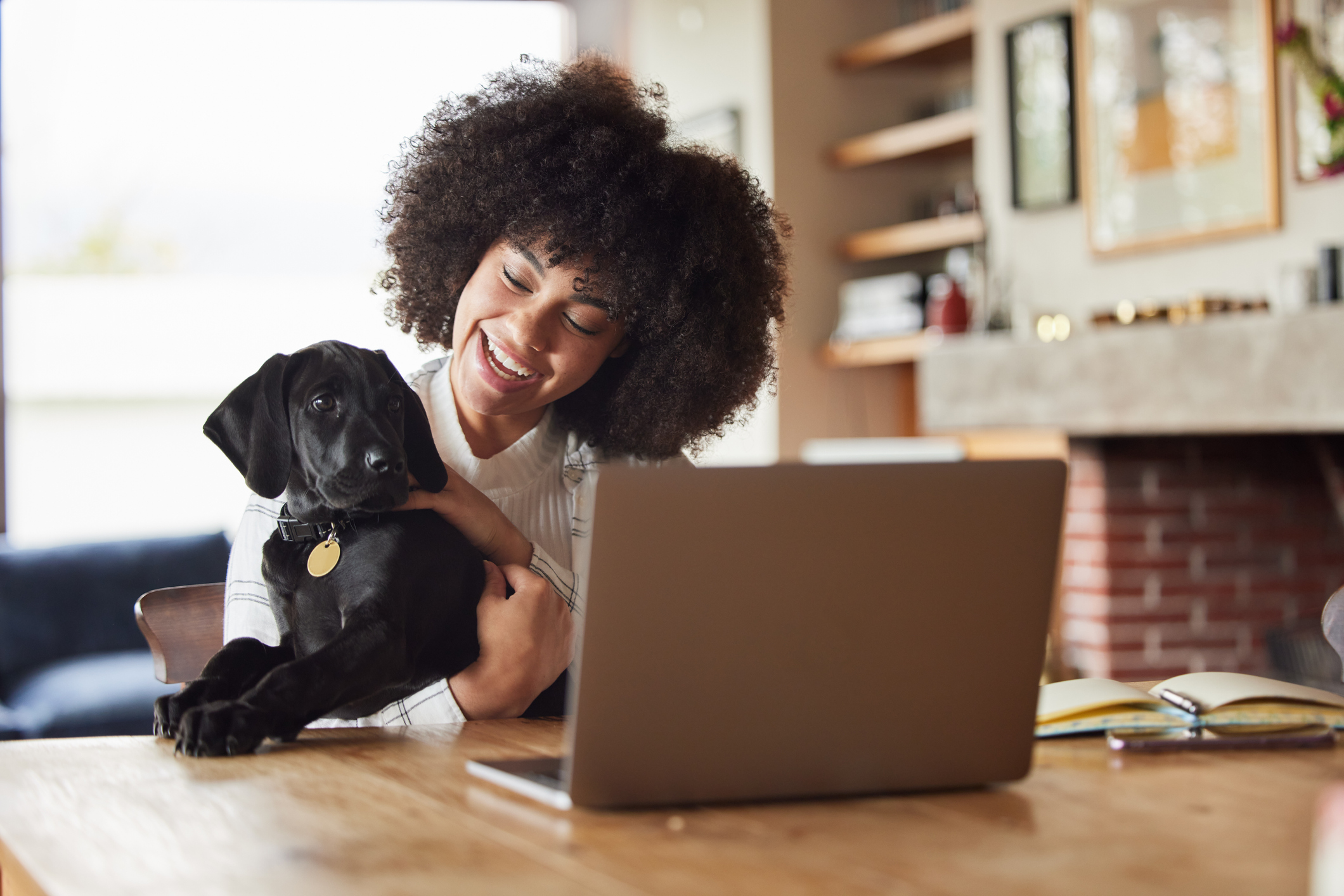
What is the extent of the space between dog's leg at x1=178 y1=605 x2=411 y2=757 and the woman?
0.19m

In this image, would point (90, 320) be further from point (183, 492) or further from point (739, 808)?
point (739, 808)

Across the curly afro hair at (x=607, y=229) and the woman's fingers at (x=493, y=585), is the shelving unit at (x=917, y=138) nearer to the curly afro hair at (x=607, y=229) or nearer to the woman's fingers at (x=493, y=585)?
the curly afro hair at (x=607, y=229)

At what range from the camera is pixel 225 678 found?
1.29m

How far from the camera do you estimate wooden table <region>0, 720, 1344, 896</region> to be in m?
0.77

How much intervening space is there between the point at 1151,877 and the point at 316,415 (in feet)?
2.97

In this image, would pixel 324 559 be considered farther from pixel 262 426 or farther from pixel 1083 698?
pixel 1083 698

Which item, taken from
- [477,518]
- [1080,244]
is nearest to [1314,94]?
[1080,244]

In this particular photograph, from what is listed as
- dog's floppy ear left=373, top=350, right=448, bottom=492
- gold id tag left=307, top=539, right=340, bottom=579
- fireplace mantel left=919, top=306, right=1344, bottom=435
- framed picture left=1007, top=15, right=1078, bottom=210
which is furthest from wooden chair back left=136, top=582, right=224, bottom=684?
framed picture left=1007, top=15, right=1078, bottom=210

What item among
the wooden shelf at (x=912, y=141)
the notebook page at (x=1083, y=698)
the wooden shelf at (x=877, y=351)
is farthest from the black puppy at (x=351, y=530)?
the wooden shelf at (x=912, y=141)

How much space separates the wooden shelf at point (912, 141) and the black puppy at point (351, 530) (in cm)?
383

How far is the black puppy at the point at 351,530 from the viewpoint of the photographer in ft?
4.37

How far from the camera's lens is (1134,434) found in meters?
4.09

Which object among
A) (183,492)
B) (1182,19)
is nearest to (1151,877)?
(1182,19)

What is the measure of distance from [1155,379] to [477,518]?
2.73 metres
